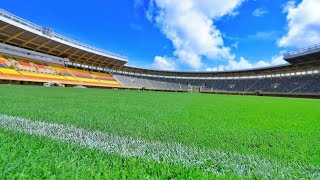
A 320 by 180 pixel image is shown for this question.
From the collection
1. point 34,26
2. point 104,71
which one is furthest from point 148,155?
point 104,71

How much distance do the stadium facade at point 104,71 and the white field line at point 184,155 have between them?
2732 centimetres

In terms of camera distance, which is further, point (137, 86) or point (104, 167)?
point (137, 86)

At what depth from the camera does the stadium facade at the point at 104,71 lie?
27.7 meters

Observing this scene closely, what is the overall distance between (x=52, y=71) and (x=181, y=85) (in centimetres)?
3491

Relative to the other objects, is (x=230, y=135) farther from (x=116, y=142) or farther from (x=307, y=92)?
(x=307, y=92)

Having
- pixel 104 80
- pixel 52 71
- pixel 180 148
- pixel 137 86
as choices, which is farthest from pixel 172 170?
pixel 137 86

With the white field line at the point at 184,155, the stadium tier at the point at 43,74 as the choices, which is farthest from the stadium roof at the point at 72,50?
the white field line at the point at 184,155

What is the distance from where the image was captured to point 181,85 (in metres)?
60.2

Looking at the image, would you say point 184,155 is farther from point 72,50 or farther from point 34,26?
point 72,50

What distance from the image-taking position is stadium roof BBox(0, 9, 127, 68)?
82.6 ft

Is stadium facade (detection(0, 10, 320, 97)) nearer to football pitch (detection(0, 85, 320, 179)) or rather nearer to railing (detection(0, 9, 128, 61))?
railing (detection(0, 9, 128, 61))

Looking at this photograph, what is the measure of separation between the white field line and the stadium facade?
2732 centimetres

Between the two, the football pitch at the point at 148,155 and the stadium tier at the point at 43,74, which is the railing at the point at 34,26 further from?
the football pitch at the point at 148,155

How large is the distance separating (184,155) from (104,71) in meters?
50.1
